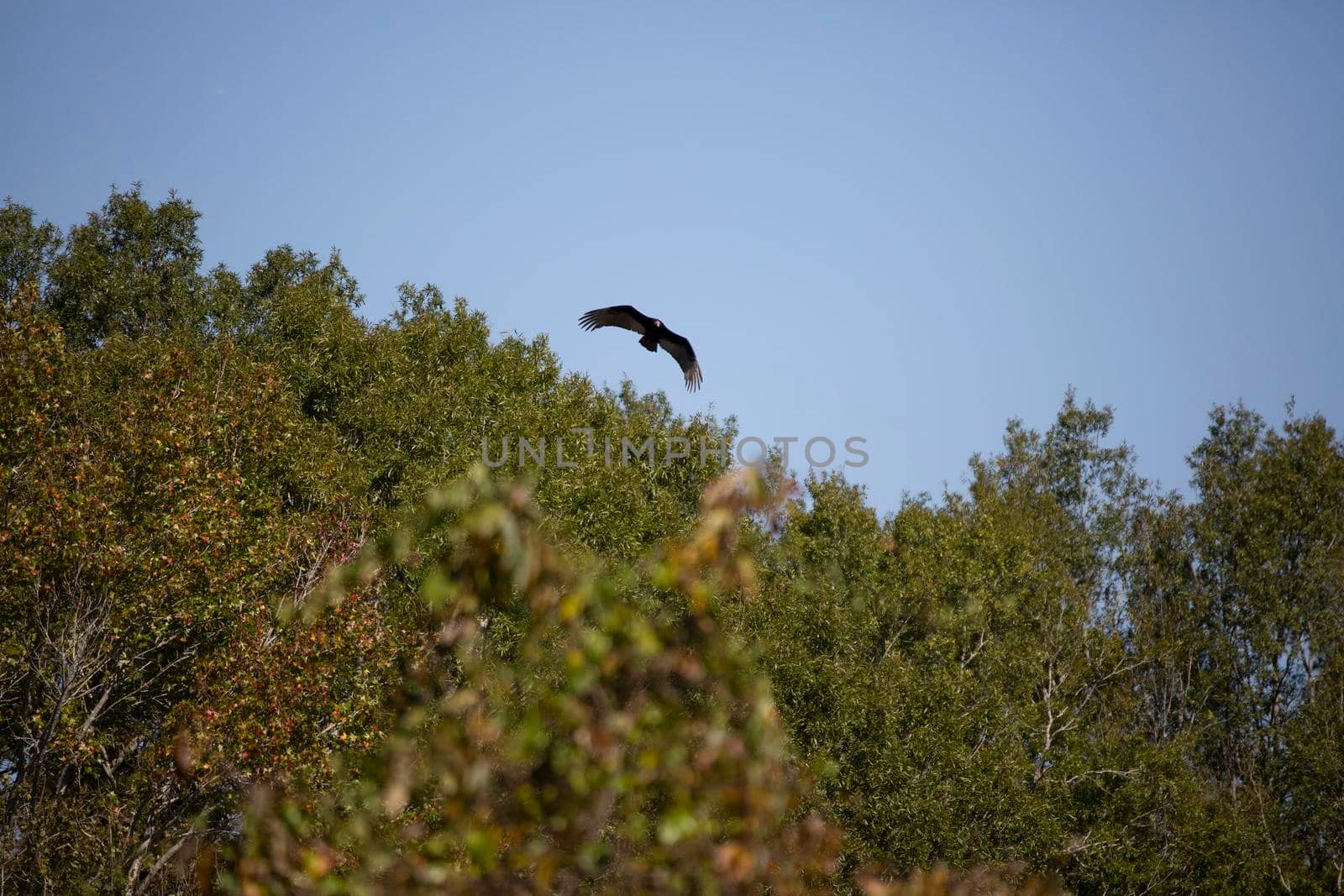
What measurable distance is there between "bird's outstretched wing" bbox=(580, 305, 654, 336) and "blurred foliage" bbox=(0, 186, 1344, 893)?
5237 mm

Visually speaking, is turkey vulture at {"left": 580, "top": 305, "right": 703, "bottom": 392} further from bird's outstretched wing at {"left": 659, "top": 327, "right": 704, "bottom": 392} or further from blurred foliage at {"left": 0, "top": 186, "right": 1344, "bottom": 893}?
blurred foliage at {"left": 0, "top": 186, "right": 1344, "bottom": 893}

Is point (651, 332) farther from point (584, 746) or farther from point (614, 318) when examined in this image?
point (584, 746)

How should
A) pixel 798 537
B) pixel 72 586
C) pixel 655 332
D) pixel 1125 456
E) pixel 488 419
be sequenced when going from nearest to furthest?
pixel 72 586 < pixel 655 332 < pixel 488 419 < pixel 798 537 < pixel 1125 456

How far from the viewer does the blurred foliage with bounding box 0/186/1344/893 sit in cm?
559

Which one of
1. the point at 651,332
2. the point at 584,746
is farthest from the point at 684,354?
the point at 584,746

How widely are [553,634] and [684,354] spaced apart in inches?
356

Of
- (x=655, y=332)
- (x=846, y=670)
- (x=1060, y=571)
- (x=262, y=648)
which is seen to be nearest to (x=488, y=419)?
(x=655, y=332)

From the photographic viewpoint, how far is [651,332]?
3388 cm

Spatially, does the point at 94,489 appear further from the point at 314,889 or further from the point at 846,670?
the point at 846,670

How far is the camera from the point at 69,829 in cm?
1994

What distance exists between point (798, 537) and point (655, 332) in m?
19.7

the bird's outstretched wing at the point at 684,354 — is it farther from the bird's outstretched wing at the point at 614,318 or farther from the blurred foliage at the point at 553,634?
the blurred foliage at the point at 553,634

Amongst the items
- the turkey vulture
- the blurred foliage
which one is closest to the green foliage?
the blurred foliage

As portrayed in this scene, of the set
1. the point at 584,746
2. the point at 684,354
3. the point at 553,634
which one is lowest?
the point at 584,746
